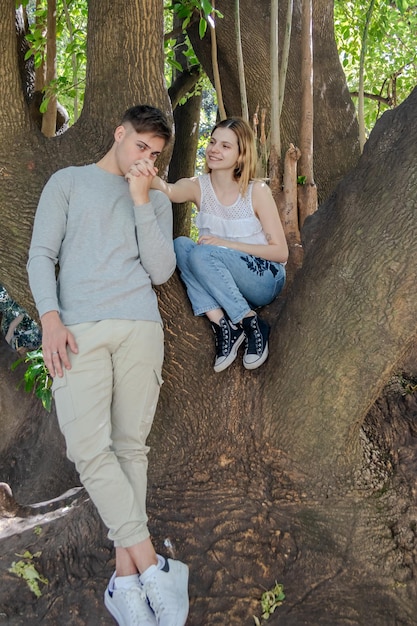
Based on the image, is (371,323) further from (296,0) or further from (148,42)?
(296,0)

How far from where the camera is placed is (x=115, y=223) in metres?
2.66

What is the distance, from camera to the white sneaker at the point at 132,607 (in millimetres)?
2348

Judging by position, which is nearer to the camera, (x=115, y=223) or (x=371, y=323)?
(x=115, y=223)

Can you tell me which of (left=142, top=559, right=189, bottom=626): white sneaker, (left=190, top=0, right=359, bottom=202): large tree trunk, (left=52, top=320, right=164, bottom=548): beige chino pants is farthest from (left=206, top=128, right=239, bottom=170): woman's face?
(left=142, top=559, right=189, bottom=626): white sneaker

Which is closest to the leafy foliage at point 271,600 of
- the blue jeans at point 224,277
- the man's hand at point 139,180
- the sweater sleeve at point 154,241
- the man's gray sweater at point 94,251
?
the blue jeans at point 224,277

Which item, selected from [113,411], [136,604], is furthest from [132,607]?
[113,411]

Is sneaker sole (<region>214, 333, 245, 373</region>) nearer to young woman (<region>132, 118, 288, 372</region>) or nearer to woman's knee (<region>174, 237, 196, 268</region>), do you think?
young woman (<region>132, 118, 288, 372</region>)

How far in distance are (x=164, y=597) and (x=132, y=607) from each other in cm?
12

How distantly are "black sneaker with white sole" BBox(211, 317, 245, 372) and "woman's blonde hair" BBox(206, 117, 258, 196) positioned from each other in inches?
28.3

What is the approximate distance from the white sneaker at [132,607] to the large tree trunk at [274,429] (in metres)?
0.36

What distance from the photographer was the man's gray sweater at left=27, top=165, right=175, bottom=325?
2.51 metres

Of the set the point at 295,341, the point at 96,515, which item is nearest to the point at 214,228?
the point at 295,341

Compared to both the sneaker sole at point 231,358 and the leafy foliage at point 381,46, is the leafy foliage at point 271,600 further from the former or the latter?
the leafy foliage at point 381,46

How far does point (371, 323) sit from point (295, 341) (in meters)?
0.37
